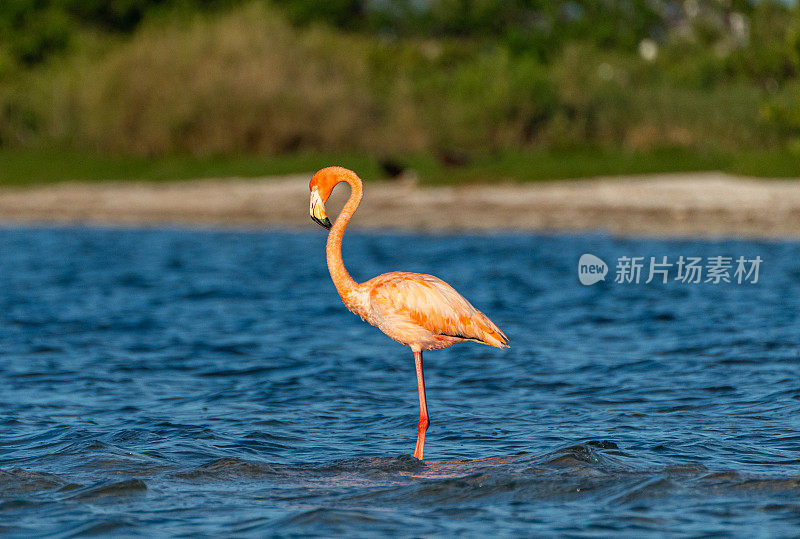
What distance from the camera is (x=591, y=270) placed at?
1744 centimetres

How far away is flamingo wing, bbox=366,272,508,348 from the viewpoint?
7.12 meters

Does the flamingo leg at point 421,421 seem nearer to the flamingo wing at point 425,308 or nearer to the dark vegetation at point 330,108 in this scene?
the flamingo wing at point 425,308

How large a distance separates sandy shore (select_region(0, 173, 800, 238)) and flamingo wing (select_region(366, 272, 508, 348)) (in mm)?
14806

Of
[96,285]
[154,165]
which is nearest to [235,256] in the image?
[96,285]

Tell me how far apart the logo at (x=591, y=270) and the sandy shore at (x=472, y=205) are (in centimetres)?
361

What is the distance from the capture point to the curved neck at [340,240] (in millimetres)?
7027

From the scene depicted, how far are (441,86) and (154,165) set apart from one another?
1048cm

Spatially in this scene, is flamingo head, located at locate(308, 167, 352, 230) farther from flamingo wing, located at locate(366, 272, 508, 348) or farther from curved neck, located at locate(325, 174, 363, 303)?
flamingo wing, located at locate(366, 272, 508, 348)

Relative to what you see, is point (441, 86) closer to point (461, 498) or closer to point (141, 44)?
point (141, 44)

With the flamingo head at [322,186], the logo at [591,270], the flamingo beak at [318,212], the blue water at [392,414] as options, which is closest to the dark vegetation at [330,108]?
the logo at [591,270]

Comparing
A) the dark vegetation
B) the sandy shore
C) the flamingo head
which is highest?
the dark vegetation

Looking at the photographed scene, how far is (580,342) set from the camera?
11461mm

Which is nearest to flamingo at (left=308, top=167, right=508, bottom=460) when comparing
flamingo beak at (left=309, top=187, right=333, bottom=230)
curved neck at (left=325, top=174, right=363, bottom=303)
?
curved neck at (left=325, top=174, right=363, bottom=303)

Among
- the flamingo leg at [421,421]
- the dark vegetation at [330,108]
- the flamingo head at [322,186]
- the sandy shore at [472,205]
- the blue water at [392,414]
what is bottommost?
the blue water at [392,414]
